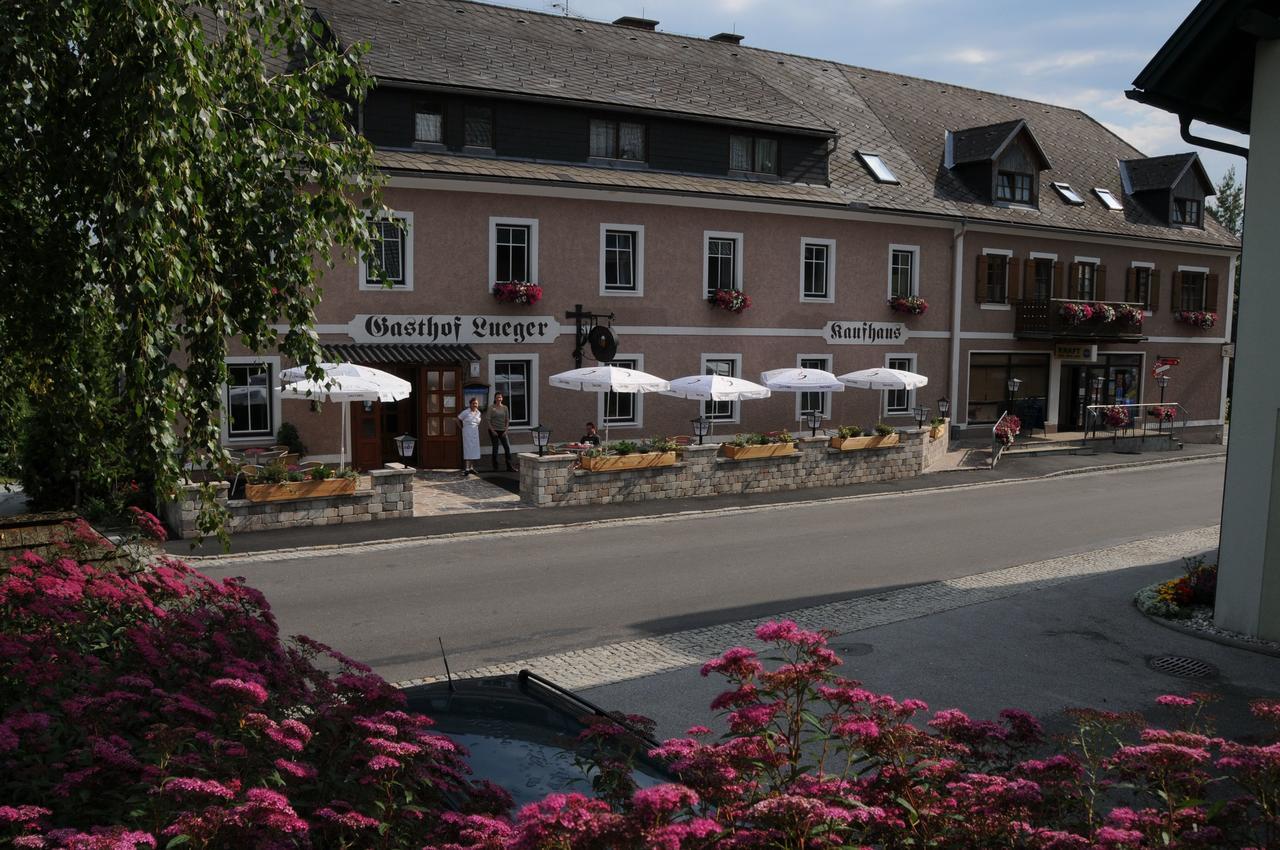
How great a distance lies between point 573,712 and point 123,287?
3.21 m

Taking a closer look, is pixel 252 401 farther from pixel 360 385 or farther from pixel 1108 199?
pixel 1108 199

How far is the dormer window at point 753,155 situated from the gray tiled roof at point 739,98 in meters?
0.61

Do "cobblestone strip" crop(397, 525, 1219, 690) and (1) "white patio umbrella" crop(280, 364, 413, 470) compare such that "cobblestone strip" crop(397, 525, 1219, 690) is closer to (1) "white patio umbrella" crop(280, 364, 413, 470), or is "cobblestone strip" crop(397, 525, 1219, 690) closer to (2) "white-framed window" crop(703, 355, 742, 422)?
(1) "white patio umbrella" crop(280, 364, 413, 470)

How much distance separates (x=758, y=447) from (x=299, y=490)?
954 centimetres

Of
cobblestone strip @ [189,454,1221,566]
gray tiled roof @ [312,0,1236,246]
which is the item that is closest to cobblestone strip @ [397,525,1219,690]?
cobblestone strip @ [189,454,1221,566]

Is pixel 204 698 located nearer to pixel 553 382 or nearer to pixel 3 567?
pixel 3 567

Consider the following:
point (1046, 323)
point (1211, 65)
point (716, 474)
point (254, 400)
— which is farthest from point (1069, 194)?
point (254, 400)

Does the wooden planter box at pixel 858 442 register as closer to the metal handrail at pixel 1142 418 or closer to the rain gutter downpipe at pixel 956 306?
the rain gutter downpipe at pixel 956 306

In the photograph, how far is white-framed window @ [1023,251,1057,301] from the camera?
101ft

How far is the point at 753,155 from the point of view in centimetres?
2648

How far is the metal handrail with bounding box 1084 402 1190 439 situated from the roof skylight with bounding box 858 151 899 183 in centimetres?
940

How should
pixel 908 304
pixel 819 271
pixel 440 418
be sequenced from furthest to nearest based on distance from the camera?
pixel 908 304, pixel 819 271, pixel 440 418

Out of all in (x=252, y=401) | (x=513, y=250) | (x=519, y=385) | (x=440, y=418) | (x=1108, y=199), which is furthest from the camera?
(x=1108, y=199)

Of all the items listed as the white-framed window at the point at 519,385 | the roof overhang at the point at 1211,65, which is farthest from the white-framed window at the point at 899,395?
the roof overhang at the point at 1211,65
